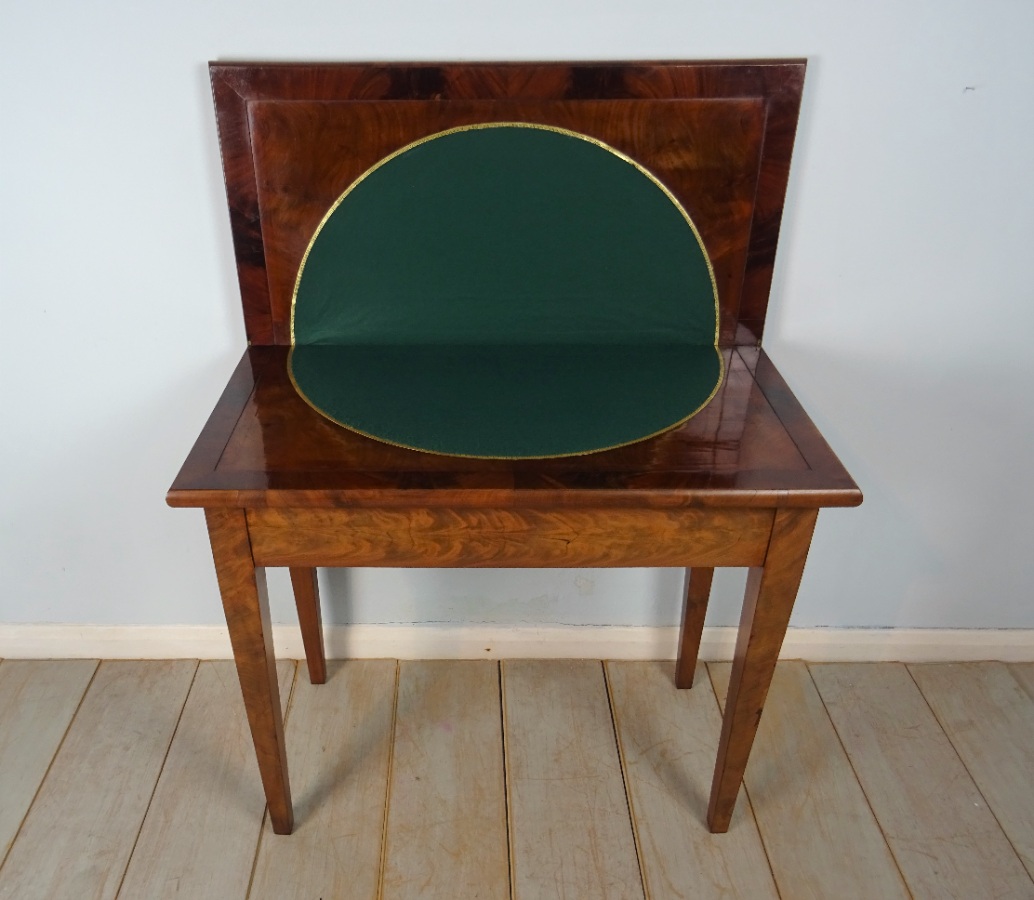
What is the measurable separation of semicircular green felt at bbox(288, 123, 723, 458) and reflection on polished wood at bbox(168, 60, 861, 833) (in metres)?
0.03

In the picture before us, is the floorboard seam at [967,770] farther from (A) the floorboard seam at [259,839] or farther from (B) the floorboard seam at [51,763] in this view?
(B) the floorboard seam at [51,763]

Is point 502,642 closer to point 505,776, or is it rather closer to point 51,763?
point 505,776

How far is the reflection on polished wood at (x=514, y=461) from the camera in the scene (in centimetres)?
89

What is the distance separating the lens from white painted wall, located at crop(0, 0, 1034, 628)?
1.04 metres

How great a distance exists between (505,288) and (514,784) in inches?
30.9

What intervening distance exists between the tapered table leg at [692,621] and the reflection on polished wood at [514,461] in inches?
11.1

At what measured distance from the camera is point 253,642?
1039 mm

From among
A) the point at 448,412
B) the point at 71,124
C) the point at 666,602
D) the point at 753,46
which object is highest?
the point at 753,46

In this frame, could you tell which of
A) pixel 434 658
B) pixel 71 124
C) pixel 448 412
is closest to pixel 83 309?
pixel 71 124

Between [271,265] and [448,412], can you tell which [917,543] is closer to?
[448,412]

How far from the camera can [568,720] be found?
1.45 metres

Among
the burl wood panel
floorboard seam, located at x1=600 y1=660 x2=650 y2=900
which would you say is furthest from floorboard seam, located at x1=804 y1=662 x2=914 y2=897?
the burl wood panel

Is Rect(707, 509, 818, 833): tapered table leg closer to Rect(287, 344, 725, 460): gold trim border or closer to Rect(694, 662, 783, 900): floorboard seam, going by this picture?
Rect(694, 662, 783, 900): floorboard seam

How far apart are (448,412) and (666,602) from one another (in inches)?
28.4
